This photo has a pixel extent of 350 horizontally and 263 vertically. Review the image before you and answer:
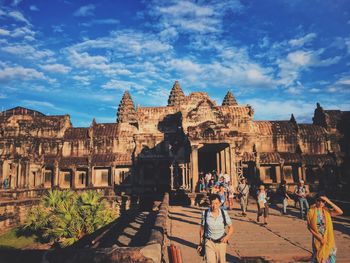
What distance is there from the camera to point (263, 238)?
382 inches

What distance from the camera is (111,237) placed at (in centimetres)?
1359

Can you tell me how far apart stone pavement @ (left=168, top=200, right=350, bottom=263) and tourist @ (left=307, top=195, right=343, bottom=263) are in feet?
5.42

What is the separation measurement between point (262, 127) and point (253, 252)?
29.2m

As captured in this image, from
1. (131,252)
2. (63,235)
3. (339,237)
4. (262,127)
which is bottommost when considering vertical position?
(63,235)

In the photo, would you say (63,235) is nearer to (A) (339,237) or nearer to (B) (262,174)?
(A) (339,237)

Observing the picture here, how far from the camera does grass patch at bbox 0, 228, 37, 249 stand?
1892 centimetres

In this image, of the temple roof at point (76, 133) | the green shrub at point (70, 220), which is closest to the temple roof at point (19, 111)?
the temple roof at point (76, 133)

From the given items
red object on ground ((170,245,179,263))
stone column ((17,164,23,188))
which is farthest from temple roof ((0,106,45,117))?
red object on ground ((170,245,179,263))

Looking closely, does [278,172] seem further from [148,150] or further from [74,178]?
[74,178]

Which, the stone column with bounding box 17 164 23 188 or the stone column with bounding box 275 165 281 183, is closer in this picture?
the stone column with bounding box 17 164 23 188

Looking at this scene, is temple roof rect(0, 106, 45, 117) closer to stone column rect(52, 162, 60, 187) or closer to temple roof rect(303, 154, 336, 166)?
stone column rect(52, 162, 60, 187)

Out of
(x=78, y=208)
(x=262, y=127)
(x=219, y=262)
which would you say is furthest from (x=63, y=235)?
(x=262, y=127)

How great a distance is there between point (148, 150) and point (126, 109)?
2087 centimetres

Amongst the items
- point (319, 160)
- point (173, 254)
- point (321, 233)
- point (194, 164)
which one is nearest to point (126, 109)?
point (319, 160)
